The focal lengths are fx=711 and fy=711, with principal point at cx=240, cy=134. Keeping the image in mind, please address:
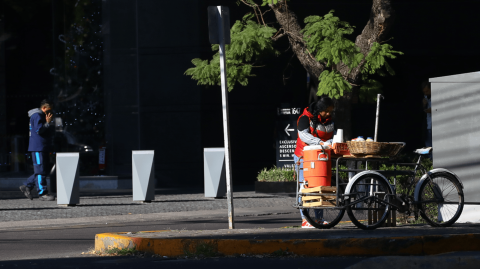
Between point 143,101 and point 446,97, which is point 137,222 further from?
point 143,101

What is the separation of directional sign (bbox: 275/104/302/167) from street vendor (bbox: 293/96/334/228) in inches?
276

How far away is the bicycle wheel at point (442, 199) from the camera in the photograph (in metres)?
8.38

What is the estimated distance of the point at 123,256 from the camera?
7148 mm

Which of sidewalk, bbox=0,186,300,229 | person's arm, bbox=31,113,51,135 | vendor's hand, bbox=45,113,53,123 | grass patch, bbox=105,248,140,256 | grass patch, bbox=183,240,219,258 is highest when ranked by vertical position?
vendor's hand, bbox=45,113,53,123

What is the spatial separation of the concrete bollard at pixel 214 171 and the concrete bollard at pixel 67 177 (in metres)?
2.54

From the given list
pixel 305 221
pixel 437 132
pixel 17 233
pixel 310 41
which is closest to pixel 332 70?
pixel 310 41

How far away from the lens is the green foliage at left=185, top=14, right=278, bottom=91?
1419 cm

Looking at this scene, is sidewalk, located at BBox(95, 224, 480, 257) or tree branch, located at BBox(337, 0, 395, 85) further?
tree branch, located at BBox(337, 0, 395, 85)

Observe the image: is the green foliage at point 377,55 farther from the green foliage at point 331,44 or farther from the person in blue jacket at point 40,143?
the person in blue jacket at point 40,143

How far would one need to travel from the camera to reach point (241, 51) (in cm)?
1429

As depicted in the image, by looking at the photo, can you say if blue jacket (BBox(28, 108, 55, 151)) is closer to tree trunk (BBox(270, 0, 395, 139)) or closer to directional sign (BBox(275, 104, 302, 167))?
tree trunk (BBox(270, 0, 395, 139))

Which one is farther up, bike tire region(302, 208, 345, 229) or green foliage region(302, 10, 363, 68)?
green foliage region(302, 10, 363, 68)

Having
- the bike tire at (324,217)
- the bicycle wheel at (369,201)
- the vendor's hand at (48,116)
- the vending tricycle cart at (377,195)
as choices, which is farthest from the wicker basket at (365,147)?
the vendor's hand at (48,116)

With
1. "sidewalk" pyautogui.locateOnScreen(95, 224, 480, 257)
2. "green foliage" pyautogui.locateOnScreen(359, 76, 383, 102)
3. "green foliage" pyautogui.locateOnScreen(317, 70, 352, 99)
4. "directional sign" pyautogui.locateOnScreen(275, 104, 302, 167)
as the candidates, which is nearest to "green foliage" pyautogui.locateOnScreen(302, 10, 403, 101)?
"green foliage" pyautogui.locateOnScreen(317, 70, 352, 99)
